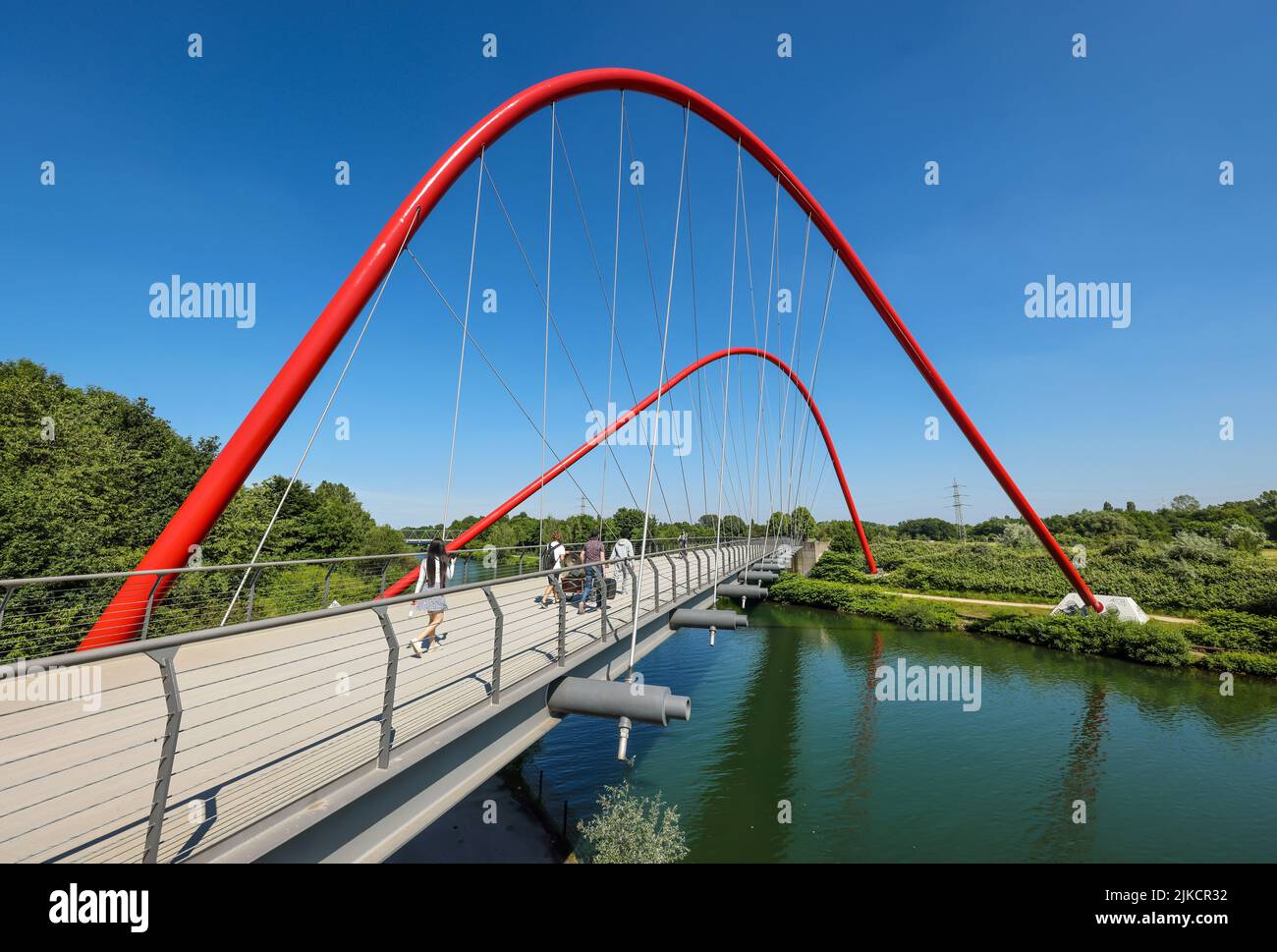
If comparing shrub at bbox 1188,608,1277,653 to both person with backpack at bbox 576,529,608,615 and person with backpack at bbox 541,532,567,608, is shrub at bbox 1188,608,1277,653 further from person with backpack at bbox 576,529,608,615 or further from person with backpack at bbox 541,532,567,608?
person with backpack at bbox 541,532,567,608

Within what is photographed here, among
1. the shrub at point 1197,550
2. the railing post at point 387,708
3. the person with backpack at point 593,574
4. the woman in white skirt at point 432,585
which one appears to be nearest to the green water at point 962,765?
the person with backpack at point 593,574

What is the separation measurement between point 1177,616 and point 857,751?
27.9 meters

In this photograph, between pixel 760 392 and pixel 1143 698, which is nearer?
pixel 1143 698

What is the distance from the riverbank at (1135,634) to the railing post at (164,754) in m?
36.4

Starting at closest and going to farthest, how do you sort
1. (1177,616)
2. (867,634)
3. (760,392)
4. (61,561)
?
(61,561) < (760,392) < (1177,616) < (867,634)

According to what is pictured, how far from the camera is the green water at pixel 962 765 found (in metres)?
13.5

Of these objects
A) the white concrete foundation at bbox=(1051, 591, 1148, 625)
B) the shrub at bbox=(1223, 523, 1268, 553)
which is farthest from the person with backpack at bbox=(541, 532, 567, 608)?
the shrub at bbox=(1223, 523, 1268, 553)

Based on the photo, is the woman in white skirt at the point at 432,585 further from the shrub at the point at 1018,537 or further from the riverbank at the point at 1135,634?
the shrub at the point at 1018,537

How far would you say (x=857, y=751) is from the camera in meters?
18.6

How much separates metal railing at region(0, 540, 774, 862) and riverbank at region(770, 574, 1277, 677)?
32.0 m
